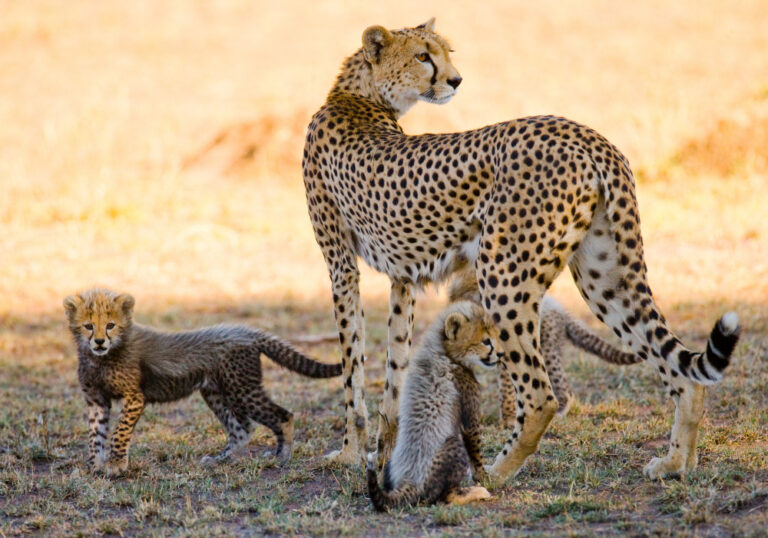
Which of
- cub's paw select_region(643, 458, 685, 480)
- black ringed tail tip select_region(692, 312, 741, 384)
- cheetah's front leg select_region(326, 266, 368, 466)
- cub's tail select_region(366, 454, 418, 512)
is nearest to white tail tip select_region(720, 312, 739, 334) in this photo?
black ringed tail tip select_region(692, 312, 741, 384)

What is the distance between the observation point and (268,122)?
Answer: 12.8 meters

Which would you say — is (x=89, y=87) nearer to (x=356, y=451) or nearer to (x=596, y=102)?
(x=596, y=102)

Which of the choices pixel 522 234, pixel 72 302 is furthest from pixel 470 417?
pixel 72 302

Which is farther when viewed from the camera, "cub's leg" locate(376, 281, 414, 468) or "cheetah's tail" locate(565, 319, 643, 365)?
"cheetah's tail" locate(565, 319, 643, 365)

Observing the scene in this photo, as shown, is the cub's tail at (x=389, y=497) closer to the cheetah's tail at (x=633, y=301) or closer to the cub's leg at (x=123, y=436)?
the cheetah's tail at (x=633, y=301)

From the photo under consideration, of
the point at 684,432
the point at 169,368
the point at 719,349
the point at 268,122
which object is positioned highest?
the point at 268,122

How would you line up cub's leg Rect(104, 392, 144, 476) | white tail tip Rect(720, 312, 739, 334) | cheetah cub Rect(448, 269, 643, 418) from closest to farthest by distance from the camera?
white tail tip Rect(720, 312, 739, 334)
cub's leg Rect(104, 392, 144, 476)
cheetah cub Rect(448, 269, 643, 418)

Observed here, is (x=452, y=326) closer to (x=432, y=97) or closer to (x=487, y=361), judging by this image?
(x=487, y=361)

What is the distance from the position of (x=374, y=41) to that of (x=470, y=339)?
1666mm

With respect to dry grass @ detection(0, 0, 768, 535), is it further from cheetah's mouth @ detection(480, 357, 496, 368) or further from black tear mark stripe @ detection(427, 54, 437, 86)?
black tear mark stripe @ detection(427, 54, 437, 86)

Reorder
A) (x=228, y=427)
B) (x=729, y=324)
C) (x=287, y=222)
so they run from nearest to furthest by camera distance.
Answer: (x=729, y=324)
(x=228, y=427)
(x=287, y=222)

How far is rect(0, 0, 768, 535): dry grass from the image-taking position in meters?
3.91

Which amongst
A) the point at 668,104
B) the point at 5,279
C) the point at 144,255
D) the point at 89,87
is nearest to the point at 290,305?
the point at 144,255

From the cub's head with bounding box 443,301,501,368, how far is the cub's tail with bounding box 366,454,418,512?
0.56 m
